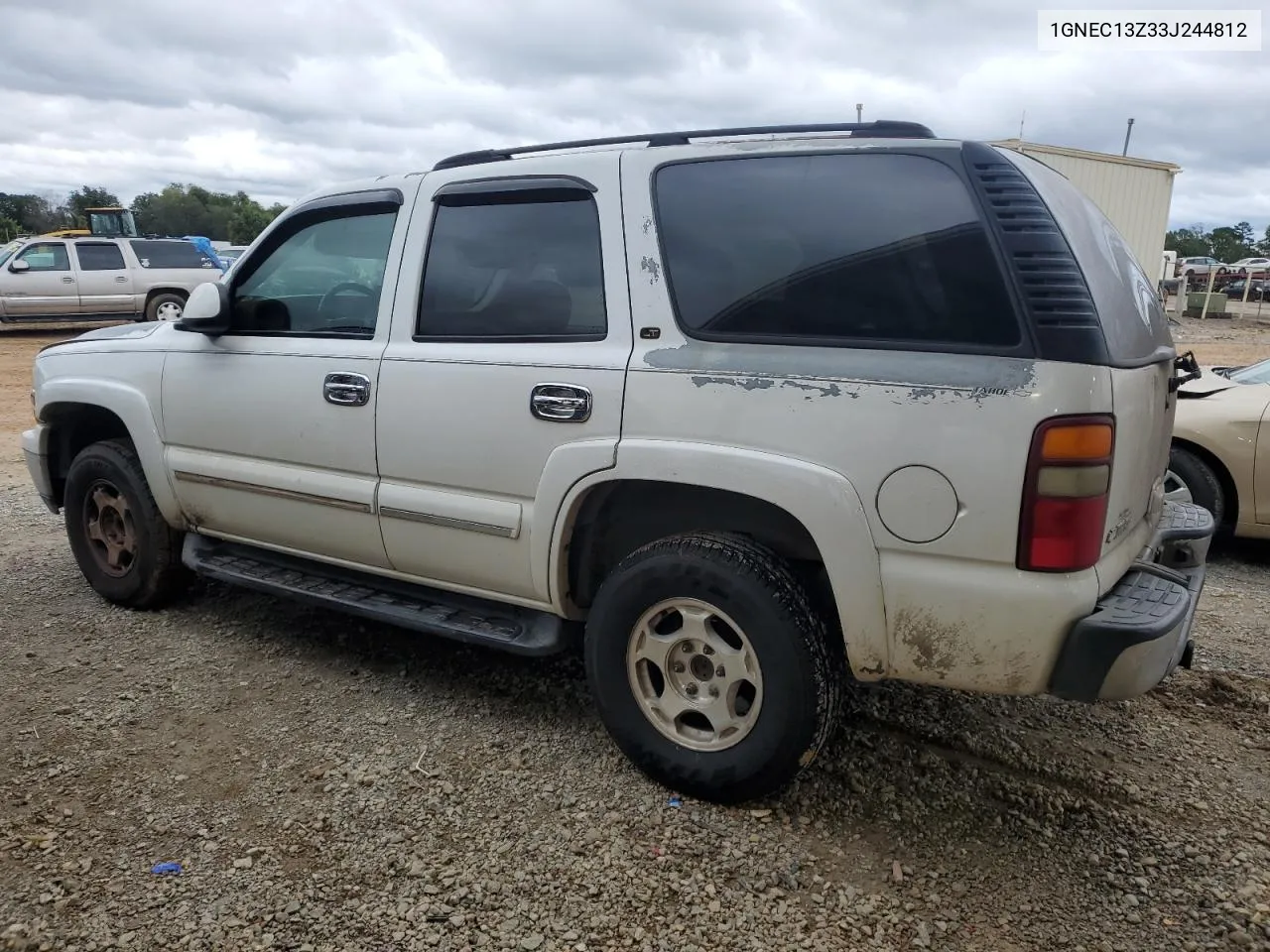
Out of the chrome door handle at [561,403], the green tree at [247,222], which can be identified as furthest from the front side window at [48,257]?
the green tree at [247,222]

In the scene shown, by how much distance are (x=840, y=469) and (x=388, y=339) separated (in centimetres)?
170

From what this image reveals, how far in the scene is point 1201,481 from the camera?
17.0ft

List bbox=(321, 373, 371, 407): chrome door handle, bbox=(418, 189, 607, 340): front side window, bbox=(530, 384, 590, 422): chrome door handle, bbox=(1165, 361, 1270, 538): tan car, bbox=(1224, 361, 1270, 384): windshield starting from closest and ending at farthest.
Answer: bbox=(530, 384, 590, 422): chrome door handle, bbox=(418, 189, 607, 340): front side window, bbox=(321, 373, 371, 407): chrome door handle, bbox=(1165, 361, 1270, 538): tan car, bbox=(1224, 361, 1270, 384): windshield

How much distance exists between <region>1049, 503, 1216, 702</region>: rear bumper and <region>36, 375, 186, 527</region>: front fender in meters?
3.46

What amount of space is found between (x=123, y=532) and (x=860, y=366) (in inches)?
139

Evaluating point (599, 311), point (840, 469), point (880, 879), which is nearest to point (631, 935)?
point (880, 879)

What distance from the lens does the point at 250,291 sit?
3.93 metres

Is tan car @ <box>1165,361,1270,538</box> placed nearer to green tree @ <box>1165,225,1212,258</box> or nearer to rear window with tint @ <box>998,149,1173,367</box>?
rear window with tint @ <box>998,149,1173,367</box>

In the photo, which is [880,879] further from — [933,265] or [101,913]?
[101,913]

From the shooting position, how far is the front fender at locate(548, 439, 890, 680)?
249 cm

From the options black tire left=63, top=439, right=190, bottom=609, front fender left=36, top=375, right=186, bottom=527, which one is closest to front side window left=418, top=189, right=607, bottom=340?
front fender left=36, top=375, right=186, bottom=527

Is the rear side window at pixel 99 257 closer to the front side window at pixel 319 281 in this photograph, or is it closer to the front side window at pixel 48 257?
the front side window at pixel 48 257

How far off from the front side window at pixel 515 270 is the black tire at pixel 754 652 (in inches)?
29.8

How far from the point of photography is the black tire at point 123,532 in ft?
13.9
